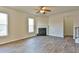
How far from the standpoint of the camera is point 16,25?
28.4 feet

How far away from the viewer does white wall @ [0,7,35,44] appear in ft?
24.9

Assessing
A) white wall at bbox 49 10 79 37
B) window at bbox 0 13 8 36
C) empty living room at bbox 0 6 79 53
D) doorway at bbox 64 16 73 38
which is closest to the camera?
empty living room at bbox 0 6 79 53

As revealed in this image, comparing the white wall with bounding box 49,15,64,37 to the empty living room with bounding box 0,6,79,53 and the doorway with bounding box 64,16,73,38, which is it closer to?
the empty living room with bounding box 0,6,79,53

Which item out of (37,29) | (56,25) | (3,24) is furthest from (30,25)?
(3,24)

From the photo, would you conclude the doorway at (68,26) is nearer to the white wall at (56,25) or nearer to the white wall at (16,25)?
the white wall at (56,25)

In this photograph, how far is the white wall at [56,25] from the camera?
1075cm

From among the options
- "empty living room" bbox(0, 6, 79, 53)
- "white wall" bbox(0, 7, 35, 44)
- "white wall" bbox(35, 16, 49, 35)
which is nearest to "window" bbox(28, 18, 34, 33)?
"empty living room" bbox(0, 6, 79, 53)

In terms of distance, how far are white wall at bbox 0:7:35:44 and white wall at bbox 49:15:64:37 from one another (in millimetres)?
2988

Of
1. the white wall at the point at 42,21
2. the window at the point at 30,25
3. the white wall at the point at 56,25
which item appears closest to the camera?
the white wall at the point at 56,25

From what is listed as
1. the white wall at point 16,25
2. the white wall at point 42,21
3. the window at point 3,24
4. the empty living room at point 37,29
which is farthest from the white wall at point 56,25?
the window at point 3,24

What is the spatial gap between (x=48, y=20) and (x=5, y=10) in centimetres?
647

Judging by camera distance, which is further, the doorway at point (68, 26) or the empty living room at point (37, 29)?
the doorway at point (68, 26)
